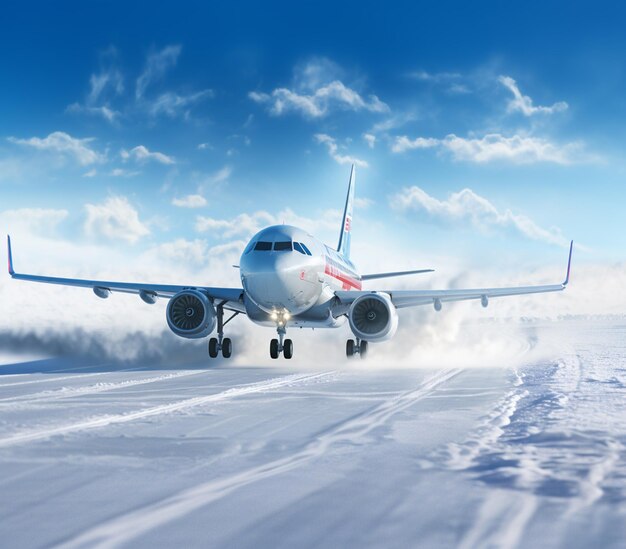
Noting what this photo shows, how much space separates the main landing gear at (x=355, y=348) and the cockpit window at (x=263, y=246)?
8300 mm

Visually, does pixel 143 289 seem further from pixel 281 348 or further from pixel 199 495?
pixel 199 495

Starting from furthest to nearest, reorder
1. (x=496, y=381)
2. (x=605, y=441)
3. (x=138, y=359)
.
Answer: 1. (x=138, y=359)
2. (x=496, y=381)
3. (x=605, y=441)

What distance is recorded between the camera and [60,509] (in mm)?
5176

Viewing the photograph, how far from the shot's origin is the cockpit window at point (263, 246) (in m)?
23.6

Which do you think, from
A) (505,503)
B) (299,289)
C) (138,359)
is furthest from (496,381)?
(138,359)

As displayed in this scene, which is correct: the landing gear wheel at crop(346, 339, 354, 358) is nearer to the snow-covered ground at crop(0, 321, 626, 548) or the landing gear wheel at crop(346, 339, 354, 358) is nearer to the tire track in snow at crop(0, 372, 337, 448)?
the tire track in snow at crop(0, 372, 337, 448)

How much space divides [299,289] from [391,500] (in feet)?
61.9

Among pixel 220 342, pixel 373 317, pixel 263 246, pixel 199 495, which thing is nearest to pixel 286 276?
pixel 263 246

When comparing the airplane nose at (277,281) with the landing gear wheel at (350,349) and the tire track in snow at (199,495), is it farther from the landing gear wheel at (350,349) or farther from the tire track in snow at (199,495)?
the tire track in snow at (199,495)

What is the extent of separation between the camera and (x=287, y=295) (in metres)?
23.8

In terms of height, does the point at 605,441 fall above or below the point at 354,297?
below

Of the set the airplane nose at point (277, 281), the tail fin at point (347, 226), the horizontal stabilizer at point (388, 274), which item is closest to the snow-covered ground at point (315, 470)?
the airplane nose at point (277, 281)

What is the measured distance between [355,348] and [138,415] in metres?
19.7

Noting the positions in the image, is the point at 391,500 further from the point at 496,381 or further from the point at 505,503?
the point at 496,381
